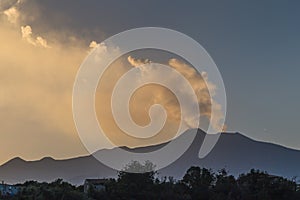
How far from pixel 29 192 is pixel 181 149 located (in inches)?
1232

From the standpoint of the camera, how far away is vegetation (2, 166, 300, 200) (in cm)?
4216

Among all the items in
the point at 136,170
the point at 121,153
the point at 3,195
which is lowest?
the point at 3,195

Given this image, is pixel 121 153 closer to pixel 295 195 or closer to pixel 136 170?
pixel 136 170

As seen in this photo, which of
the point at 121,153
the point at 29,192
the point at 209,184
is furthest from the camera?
the point at 121,153

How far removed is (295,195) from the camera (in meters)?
44.9

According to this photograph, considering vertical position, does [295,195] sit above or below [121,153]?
below

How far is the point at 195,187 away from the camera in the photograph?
1770 inches

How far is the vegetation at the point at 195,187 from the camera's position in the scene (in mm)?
42156

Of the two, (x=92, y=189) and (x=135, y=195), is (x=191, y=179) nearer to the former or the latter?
(x=135, y=195)

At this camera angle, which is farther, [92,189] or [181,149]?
[181,149]

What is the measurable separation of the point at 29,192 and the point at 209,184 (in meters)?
16.1

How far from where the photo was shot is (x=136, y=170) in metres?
46.7

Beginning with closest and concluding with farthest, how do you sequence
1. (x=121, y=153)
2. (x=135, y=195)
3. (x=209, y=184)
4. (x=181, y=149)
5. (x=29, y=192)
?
1. (x=29, y=192)
2. (x=135, y=195)
3. (x=209, y=184)
4. (x=121, y=153)
5. (x=181, y=149)

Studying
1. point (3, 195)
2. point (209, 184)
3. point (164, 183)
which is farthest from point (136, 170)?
point (3, 195)
